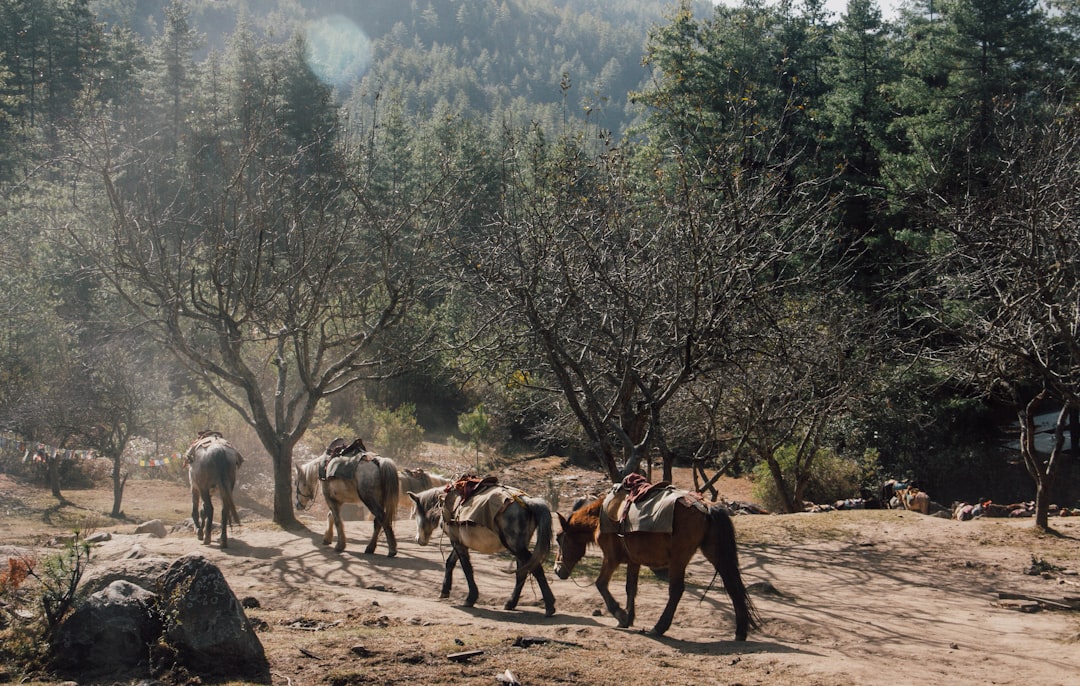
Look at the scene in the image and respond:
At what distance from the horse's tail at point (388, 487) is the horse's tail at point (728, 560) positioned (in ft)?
18.9

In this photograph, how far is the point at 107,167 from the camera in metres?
15.3

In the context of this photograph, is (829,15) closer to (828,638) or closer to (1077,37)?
(1077,37)

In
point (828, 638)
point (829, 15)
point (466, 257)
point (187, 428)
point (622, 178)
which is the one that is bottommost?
point (828, 638)

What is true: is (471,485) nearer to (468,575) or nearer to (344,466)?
(468,575)

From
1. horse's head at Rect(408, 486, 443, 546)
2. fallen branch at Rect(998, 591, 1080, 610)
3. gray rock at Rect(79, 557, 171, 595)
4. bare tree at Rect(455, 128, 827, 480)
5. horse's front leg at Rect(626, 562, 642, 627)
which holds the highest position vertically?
bare tree at Rect(455, 128, 827, 480)

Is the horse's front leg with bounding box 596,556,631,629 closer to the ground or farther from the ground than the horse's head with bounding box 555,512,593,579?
closer to the ground

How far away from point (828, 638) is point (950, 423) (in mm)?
20355

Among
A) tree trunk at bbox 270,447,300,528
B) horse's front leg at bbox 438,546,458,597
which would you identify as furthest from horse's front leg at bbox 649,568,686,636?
tree trunk at bbox 270,447,300,528

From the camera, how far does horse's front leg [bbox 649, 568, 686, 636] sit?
848 centimetres

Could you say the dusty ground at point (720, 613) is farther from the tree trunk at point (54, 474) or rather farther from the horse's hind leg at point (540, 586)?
the tree trunk at point (54, 474)

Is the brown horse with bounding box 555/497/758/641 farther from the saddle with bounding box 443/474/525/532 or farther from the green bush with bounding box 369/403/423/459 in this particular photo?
the green bush with bounding box 369/403/423/459

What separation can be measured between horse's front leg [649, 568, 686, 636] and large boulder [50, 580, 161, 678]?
4391 millimetres

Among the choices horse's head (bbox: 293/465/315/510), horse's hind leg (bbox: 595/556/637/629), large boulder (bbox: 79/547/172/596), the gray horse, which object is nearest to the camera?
large boulder (bbox: 79/547/172/596)

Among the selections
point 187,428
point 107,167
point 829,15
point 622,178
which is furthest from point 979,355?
point 829,15
